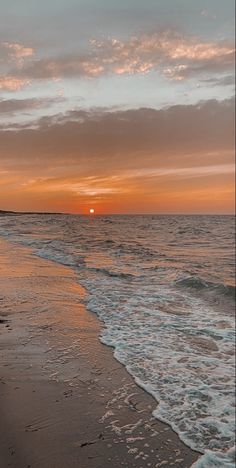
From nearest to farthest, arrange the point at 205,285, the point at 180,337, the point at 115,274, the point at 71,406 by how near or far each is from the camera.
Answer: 1. the point at 71,406
2. the point at 180,337
3. the point at 205,285
4. the point at 115,274

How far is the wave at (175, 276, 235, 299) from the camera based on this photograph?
31.5 ft

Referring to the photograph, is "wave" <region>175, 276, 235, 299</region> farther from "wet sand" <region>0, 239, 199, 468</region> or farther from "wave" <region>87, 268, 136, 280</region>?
"wet sand" <region>0, 239, 199, 468</region>

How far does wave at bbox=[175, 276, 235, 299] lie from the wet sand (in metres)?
3.76

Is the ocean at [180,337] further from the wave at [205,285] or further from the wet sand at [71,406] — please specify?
the wet sand at [71,406]

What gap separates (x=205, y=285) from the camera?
10812 millimetres

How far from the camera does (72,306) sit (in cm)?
880

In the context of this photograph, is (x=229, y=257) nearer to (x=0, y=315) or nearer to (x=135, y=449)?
(x=0, y=315)

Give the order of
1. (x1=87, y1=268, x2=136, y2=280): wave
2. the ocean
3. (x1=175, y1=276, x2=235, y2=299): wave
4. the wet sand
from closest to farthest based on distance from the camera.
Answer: the wet sand
the ocean
(x1=175, y1=276, x2=235, y2=299): wave
(x1=87, y1=268, x2=136, y2=280): wave

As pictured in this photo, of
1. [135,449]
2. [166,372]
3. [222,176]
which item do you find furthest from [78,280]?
[135,449]

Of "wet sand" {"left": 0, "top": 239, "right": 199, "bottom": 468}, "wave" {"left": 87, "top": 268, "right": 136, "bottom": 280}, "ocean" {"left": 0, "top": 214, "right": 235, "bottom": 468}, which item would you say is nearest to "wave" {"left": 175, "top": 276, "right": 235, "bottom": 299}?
"ocean" {"left": 0, "top": 214, "right": 235, "bottom": 468}

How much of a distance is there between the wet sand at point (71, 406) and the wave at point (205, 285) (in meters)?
3.76

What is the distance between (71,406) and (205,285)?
23.9 ft

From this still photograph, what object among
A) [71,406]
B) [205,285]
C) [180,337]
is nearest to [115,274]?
[205,285]

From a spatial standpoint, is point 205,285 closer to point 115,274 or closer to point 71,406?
point 115,274
